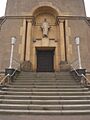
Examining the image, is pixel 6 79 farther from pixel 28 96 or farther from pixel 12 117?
pixel 12 117

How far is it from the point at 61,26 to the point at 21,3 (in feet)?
14.0

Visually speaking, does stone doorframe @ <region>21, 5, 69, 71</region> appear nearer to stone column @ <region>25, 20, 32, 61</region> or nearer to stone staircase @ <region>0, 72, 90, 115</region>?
stone column @ <region>25, 20, 32, 61</region>

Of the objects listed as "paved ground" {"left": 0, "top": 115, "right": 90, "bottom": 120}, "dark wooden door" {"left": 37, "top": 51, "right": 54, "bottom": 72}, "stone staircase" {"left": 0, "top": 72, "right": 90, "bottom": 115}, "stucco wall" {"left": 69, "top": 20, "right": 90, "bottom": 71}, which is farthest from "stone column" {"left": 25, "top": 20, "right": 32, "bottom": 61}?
"paved ground" {"left": 0, "top": 115, "right": 90, "bottom": 120}

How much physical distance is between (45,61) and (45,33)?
7.87 feet

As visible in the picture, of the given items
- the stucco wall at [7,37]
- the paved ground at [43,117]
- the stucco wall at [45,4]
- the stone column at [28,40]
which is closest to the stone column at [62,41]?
the stucco wall at [45,4]

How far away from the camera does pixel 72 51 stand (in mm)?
17719

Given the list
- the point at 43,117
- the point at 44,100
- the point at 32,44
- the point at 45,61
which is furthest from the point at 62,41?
the point at 43,117

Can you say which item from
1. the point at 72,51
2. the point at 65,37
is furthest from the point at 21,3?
the point at 72,51

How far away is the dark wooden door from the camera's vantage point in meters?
18.6

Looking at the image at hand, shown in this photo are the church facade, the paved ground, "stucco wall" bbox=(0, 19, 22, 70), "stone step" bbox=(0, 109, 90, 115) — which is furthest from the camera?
the church facade

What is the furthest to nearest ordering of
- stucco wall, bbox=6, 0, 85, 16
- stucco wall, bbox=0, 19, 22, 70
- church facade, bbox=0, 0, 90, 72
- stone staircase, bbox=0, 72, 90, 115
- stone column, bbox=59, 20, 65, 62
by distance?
stucco wall, bbox=6, 0, 85, 16 → stone column, bbox=59, 20, 65, 62 → church facade, bbox=0, 0, 90, 72 → stucco wall, bbox=0, 19, 22, 70 → stone staircase, bbox=0, 72, 90, 115

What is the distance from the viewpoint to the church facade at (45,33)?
17.6 metres

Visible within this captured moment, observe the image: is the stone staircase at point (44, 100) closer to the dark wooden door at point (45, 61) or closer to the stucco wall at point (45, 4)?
the dark wooden door at point (45, 61)

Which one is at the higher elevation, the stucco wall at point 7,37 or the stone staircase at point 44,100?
the stucco wall at point 7,37
